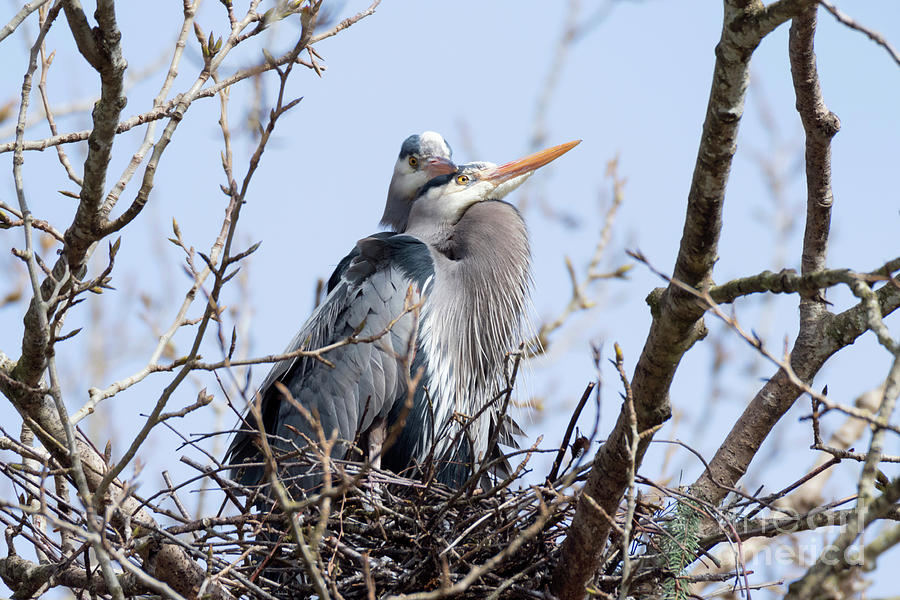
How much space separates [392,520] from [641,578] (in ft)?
2.43

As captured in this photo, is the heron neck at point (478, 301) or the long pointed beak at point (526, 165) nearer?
the heron neck at point (478, 301)

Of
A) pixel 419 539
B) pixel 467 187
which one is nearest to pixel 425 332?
pixel 467 187

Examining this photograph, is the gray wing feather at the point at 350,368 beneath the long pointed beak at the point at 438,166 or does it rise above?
beneath

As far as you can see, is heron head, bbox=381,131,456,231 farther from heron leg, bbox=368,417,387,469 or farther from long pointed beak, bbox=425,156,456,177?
heron leg, bbox=368,417,387,469

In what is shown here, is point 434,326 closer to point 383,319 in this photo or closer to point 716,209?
point 383,319

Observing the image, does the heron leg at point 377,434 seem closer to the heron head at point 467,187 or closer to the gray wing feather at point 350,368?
the gray wing feather at point 350,368

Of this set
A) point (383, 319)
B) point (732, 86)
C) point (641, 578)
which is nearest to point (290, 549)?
point (641, 578)

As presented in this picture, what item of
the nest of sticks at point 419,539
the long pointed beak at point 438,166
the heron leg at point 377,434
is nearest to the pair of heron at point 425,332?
the heron leg at point 377,434

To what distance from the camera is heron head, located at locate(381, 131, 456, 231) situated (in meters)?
4.88

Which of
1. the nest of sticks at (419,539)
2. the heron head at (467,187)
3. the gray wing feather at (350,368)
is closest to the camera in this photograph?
the nest of sticks at (419,539)

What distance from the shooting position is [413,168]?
4.95 metres

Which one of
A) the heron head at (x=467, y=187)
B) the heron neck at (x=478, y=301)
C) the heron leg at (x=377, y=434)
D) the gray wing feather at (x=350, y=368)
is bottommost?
the heron leg at (x=377, y=434)

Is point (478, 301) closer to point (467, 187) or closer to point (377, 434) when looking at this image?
point (467, 187)

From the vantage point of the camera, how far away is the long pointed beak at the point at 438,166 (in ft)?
15.8
